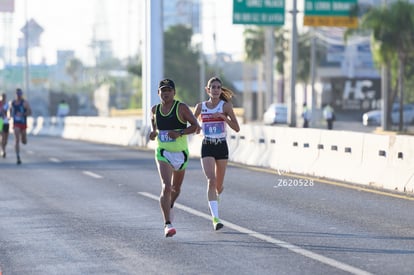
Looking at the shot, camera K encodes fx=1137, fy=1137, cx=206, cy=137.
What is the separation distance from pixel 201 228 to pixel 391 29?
4675cm

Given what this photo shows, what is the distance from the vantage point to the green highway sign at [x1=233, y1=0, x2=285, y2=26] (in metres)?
43.1

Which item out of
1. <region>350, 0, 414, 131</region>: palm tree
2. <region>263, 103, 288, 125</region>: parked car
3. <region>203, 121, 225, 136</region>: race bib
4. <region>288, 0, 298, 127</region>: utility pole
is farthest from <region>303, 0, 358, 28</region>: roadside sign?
<region>203, 121, 225, 136</region>: race bib

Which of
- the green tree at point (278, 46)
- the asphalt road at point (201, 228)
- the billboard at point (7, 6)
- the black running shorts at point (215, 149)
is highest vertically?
the billboard at point (7, 6)

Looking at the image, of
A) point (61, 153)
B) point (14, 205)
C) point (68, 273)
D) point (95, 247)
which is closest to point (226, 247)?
point (95, 247)

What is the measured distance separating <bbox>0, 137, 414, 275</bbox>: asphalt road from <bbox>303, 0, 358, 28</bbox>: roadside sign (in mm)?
22209

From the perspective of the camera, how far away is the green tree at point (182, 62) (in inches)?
4331

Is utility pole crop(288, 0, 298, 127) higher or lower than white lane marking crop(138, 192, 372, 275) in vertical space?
higher

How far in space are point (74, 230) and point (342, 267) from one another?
425 centimetres

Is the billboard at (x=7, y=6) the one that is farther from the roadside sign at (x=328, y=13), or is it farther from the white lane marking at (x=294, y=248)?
the white lane marking at (x=294, y=248)

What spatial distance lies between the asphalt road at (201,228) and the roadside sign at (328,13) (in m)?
22.2

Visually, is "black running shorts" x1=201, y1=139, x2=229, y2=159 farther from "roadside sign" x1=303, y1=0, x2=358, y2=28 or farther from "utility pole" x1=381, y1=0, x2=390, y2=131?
"utility pole" x1=381, y1=0, x2=390, y2=131

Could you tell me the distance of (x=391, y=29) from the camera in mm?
58438

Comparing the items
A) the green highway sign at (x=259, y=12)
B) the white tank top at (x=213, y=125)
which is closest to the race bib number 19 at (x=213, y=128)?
the white tank top at (x=213, y=125)

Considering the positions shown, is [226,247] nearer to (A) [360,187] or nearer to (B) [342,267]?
(B) [342,267]
